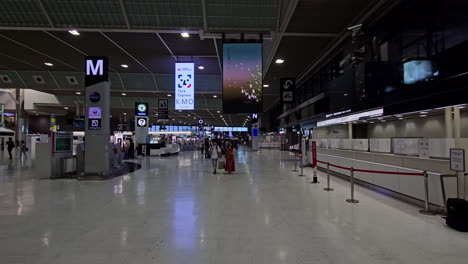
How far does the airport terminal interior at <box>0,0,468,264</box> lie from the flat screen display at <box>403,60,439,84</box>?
0.06 metres

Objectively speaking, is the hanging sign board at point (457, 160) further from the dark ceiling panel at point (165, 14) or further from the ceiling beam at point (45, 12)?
the ceiling beam at point (45, 12)

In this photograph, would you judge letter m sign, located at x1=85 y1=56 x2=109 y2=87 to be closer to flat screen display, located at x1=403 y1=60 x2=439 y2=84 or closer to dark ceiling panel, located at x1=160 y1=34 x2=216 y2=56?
dark ceiling panel, located at x1=160 y1=34 x2=216 y2=56

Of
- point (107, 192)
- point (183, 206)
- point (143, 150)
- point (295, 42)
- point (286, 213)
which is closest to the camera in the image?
point (286, 213)

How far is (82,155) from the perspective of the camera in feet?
38.2

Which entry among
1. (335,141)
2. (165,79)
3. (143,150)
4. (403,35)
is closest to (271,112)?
(143,150)

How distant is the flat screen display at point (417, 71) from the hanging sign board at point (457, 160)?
3.06 m

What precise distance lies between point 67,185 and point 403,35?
12796mm

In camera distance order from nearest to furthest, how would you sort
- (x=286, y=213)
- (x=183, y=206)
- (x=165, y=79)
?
(x=286, y=213) < (x=183, y=206) < (x=165, y=79)

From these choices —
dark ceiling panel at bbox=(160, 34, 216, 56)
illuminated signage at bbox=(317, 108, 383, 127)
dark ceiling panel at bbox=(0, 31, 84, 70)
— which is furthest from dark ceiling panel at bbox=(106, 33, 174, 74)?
illuminated signage at bbox=(317, 108, 383, 127)

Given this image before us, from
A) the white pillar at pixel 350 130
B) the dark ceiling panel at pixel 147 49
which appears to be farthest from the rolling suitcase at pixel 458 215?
the dark ceiling panel at pixel 147 49

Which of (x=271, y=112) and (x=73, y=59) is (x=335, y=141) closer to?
(x=73, y=59)

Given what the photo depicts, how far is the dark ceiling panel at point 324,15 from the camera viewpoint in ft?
26.6

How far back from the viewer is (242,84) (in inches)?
343

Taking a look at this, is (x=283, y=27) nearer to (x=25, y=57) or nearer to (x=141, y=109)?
(x=25, y=57)
